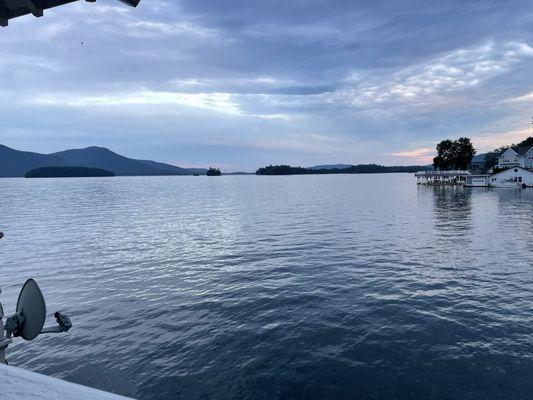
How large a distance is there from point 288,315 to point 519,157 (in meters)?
166

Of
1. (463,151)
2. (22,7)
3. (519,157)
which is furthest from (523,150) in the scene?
(22,7)

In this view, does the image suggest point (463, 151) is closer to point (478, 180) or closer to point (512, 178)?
point (478, 180)

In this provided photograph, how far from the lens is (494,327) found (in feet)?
57.7

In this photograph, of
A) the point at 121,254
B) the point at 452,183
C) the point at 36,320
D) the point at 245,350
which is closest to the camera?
the point at 36,320

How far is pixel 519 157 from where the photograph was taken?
146750 millimetres

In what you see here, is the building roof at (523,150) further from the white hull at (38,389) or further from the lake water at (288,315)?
the white hull at (38,389)

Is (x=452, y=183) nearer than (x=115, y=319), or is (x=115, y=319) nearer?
(x=115, y=319)

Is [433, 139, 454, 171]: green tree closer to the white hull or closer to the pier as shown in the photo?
the pier

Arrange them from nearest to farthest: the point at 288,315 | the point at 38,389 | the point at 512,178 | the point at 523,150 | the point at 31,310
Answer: the point at 38,389
the point at 31,310
the point at 288,315
the point at 512,178
the point at 523,150

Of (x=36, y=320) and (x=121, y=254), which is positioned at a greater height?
(x=36, y=320)

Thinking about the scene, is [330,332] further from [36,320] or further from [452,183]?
[452,183]

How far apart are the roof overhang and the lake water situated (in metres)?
12.4

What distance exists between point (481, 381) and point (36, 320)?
15291mm

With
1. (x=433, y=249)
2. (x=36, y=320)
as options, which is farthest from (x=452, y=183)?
(x=36, y=320)
